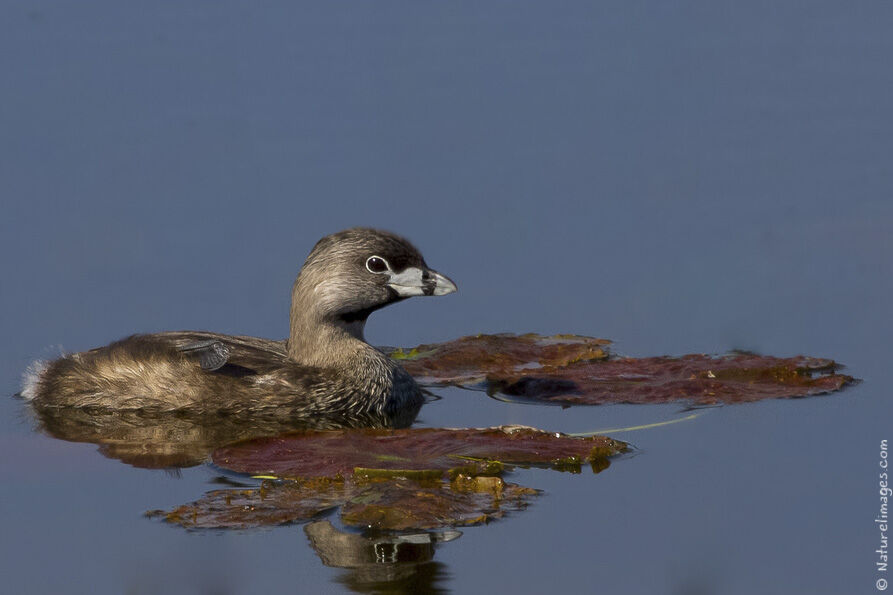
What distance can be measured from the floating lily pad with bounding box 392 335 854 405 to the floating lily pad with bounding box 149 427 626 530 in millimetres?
1694

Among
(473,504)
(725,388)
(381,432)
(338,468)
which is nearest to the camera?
(473,504)

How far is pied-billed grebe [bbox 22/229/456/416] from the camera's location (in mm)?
13367

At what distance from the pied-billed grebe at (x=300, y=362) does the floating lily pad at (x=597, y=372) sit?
68cm

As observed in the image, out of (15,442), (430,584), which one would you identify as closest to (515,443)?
(430,584)

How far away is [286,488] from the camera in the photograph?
35.8 feet

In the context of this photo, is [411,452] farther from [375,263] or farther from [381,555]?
[375,263]

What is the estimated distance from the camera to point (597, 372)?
1399 centimetres

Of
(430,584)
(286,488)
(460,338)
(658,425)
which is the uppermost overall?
(460,338)

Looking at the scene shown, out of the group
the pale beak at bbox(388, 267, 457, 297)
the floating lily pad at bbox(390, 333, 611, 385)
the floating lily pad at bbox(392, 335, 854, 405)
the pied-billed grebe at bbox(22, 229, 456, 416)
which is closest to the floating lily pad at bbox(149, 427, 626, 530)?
the pied-billed grebe at bbox(22, 229, 456, 416)

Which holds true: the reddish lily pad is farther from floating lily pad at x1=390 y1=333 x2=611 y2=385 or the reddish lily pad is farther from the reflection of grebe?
floating lily pad at x1=390 y1=333 x2=611 y2=385

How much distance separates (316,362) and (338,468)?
2.74m

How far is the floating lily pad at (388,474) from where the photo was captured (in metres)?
10.2

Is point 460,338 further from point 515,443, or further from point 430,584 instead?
point 430,584

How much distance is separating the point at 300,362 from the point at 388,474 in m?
3.09
